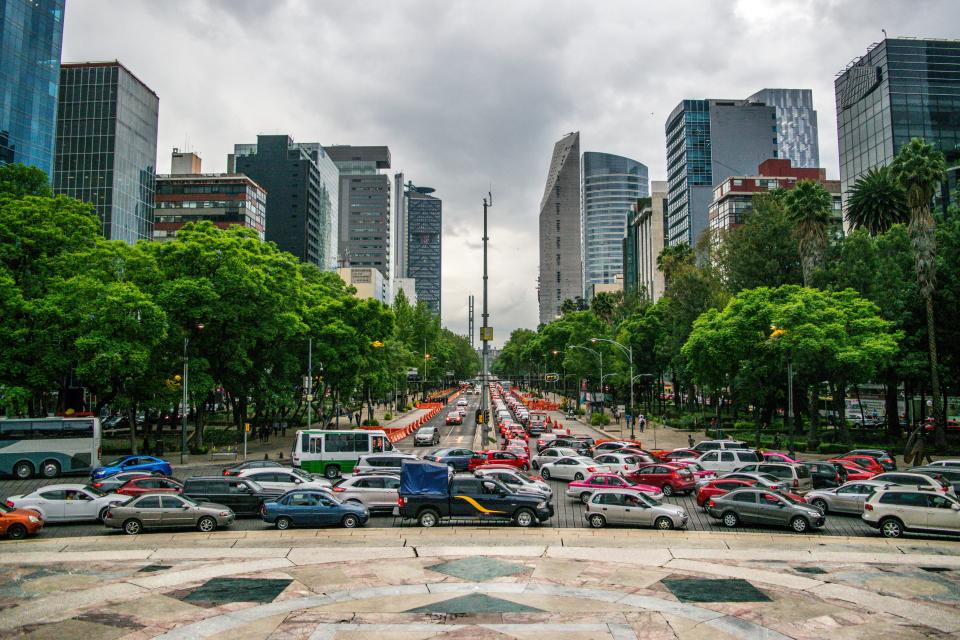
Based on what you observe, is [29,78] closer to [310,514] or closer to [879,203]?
[310,514]

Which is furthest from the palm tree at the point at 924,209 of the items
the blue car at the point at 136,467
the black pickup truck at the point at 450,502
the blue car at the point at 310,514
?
the blue car at the point at 136,467

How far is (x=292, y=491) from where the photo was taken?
2367 centimetres

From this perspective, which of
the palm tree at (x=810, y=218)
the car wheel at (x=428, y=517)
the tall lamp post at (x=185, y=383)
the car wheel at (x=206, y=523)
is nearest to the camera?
the car wheel at (x=206, y=523)

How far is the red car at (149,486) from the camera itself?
84.6 ft

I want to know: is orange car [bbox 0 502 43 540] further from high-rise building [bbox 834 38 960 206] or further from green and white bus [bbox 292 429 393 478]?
high-rise building [bbox 834 38 960 206]

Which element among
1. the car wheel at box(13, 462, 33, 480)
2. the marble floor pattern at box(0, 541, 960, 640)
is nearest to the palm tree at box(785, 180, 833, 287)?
the marble floor pattern at box(0, 541, 960, 640)

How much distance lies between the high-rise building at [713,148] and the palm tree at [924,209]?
4721 inches

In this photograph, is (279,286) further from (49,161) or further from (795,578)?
(49,161)

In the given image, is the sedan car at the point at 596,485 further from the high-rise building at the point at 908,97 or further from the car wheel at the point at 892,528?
the high-rise building at the point at 908,97

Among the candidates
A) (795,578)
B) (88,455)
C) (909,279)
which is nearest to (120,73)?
(88,455)

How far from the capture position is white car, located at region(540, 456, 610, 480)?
34.0 metres

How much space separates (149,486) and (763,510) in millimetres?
23281

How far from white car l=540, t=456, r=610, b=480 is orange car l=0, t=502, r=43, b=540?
22.4 meters

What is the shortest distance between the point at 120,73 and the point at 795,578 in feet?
428
